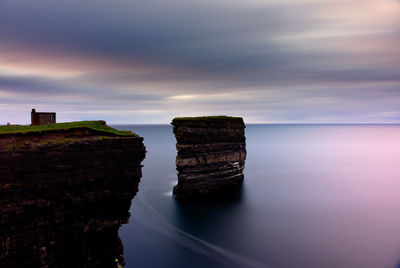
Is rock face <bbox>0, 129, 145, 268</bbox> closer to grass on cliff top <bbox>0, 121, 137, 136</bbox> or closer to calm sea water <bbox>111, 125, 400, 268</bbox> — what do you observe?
grass on cliff top <bbox>0, 121, 137, 136</bbox>

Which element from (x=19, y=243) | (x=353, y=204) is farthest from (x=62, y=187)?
(x=353, y=204)

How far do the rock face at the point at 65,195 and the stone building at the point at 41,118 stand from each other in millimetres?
7509

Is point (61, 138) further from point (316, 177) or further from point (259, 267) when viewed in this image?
point (316, 177)

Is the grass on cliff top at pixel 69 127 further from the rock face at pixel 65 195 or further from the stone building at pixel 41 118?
the stone building at pixel 41 118

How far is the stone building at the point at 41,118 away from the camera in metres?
21.6

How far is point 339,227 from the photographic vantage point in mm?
31812

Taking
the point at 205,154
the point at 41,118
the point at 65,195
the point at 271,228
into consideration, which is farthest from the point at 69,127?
the point at 205,154

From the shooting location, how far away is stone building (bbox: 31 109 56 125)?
70.9 feet

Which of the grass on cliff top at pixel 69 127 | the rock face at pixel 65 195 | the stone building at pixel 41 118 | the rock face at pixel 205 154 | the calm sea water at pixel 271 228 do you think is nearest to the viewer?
the rock face at pixel 65 195

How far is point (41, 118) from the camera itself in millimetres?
21938

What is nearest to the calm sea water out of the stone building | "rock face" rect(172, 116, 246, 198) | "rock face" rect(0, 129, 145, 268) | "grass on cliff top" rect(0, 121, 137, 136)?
"rock face" rect(172, 116, 246, 198)

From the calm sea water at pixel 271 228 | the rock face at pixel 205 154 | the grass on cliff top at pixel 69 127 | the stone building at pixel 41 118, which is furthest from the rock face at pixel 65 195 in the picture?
the rock face at pixel 205 154

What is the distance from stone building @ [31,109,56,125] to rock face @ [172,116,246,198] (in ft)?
58.9

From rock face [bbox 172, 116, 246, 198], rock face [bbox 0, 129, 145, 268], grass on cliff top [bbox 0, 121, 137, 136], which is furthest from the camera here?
Answer: rock face [bbox 172, 116, 246, 198]
